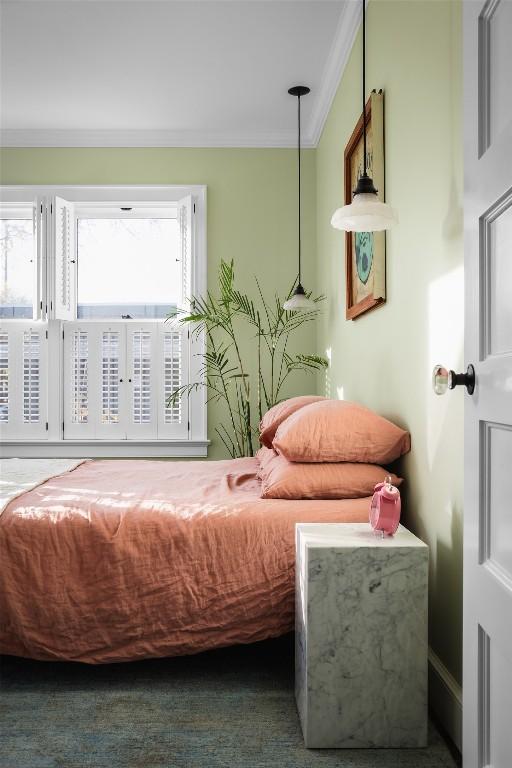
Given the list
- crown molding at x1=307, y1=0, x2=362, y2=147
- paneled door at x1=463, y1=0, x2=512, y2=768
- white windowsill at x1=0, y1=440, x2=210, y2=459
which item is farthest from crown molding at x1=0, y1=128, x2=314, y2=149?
paneled door at x1=463, y1=0, x2=512, y2=768

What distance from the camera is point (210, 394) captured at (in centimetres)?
446

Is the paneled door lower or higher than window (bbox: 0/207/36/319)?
lower

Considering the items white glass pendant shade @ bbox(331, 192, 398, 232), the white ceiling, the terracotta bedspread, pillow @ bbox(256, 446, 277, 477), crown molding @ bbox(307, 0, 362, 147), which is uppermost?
the white ceiling

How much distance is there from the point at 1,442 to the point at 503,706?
3969mm

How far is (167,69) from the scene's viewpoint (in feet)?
11.5

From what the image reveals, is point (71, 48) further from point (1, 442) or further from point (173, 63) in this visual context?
point (1, 442)

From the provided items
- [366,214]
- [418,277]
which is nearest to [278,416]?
[418,277]

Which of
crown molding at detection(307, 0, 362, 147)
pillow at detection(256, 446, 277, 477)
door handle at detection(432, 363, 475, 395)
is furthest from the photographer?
crown molding at detection(307, 0, 362, 147)

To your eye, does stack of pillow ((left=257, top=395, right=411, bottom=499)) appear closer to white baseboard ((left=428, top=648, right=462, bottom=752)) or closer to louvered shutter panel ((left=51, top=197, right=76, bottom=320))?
white baseboard ((left=428, top=648, right=462, bottom=752))

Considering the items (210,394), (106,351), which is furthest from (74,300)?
(210,394)

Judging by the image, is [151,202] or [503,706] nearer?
[503,706]

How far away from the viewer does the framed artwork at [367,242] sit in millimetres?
2551

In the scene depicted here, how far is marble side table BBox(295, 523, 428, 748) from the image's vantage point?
5.69ft

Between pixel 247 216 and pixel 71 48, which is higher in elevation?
pixel 71 48
